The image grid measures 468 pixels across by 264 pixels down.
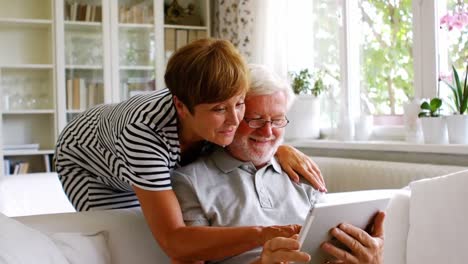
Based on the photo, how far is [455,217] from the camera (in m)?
1.29

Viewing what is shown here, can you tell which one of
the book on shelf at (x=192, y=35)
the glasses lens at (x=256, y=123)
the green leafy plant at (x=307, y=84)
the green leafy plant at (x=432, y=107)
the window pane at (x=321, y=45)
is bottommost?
the glasses lens at (x=256, y=123)

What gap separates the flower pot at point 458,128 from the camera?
8.11 ft

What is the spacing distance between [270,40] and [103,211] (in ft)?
8.56

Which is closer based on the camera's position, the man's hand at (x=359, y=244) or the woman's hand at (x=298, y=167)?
the man's hand at (x=359, y=244)

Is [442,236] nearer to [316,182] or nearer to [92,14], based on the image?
[316,182]

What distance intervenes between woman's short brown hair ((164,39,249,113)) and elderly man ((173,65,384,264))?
0.13 metres

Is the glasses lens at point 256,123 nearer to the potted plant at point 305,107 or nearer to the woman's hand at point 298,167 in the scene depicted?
the woman's hand at point 298,167

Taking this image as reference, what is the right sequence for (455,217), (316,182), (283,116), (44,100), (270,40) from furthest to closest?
(44,100) → (270,40) → (316,182) → (283,116) → (455,217)

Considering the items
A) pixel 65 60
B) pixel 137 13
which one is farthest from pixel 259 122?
pixel 137 13

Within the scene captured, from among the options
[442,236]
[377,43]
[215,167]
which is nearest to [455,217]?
[442,236]

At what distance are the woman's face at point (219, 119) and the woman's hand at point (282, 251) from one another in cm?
31

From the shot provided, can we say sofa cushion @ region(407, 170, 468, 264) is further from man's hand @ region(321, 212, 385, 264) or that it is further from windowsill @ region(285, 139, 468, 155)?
windowsill @ region(285, 139, 468, 155)

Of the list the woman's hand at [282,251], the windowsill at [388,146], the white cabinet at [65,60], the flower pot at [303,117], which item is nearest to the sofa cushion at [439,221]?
the woman's hand at [282,251]

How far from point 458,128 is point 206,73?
1.41 m
